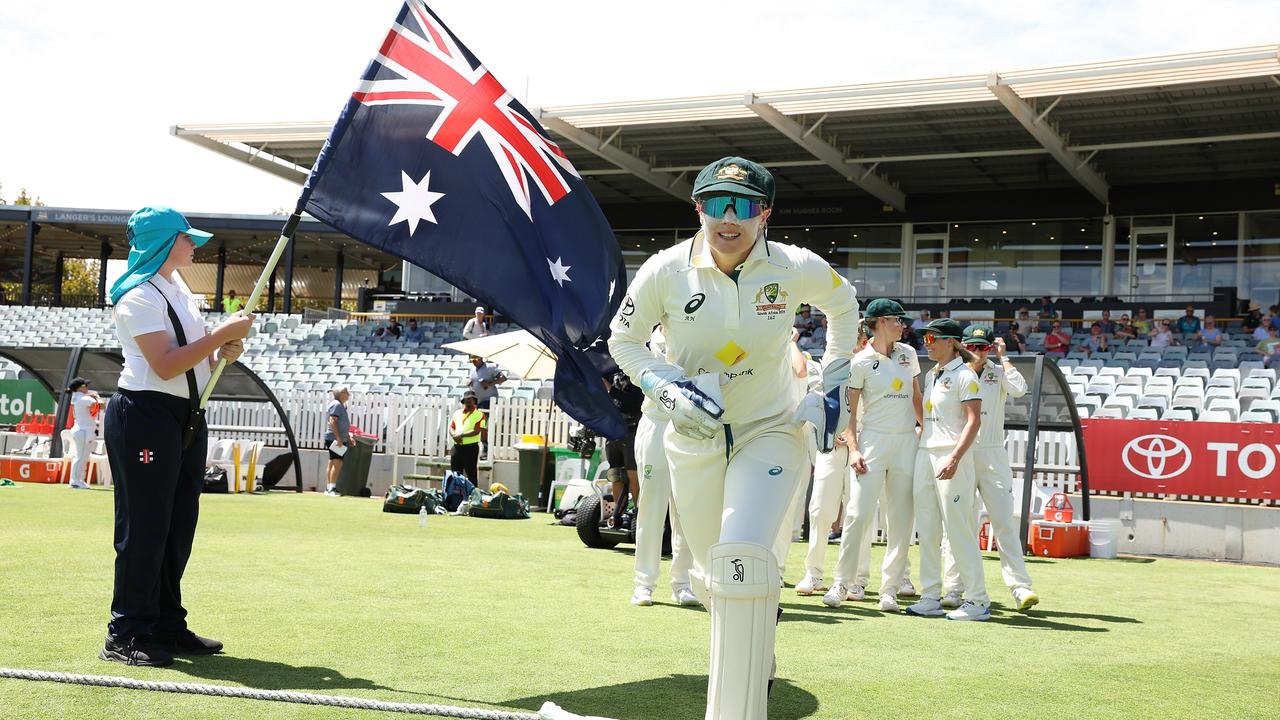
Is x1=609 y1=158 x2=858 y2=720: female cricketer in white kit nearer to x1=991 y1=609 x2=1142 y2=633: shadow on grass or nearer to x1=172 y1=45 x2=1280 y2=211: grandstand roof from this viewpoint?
x1=991 y1=609 x2=1142 y2=633: shadow on grass

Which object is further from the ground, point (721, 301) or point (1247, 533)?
point (721, 301)

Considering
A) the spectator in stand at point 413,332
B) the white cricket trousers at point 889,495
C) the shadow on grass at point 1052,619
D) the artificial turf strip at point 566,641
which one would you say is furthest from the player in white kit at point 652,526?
the spectator in stand at point 413,332

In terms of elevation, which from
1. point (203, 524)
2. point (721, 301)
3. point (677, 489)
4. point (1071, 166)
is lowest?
point (203, 524)

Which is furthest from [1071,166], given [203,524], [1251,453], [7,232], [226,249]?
[7,232]

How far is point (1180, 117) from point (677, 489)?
23514 millimetres

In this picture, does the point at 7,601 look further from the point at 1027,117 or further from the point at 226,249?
the point at 226,249

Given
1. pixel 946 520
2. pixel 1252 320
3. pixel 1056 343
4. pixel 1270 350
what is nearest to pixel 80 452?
pixel 946 520

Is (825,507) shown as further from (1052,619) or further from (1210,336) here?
(1210,336)

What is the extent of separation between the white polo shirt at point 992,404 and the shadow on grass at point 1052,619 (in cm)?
120

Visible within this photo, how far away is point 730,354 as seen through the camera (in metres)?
4.45

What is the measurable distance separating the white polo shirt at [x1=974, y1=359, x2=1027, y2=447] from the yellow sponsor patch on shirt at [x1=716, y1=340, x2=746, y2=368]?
4116mm

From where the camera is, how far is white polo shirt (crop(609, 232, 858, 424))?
14.4ft

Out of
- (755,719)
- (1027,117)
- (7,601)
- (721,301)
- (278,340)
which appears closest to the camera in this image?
(755,719)

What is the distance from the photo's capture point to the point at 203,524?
12375mm
